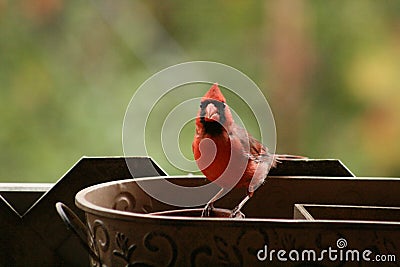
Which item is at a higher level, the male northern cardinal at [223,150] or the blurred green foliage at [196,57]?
the blurred green foliage at [196,57]

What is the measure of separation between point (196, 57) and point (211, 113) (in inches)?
19.8

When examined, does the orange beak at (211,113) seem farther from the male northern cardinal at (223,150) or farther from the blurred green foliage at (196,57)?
the blurred green foliage at (196,57)

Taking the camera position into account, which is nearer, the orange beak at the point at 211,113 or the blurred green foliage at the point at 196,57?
the orange beak at the point at 211,113

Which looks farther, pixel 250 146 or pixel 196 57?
pixel 196 57

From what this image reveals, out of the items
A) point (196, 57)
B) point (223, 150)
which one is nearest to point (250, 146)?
point (223, 150)

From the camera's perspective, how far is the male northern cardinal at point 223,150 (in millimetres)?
917

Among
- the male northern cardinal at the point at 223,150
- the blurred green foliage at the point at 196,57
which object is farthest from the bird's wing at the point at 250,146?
the blurred green foliage at the point at 196,57

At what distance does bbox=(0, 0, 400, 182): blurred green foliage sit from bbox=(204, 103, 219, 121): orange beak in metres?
0.49

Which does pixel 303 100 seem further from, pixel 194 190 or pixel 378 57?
pixel 194 190

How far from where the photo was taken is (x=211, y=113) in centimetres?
91

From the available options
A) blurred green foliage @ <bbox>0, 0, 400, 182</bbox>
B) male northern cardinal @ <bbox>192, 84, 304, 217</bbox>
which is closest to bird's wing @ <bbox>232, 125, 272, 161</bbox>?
male northern cardinal @ <bbox>192, 84, 304, 217</bbox>

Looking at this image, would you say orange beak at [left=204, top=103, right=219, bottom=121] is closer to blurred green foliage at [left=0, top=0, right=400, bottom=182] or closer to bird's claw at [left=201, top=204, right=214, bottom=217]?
bird's claw at [left=201, top=204, right=214, bottom=217]

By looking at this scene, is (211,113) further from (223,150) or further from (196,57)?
(196,57)

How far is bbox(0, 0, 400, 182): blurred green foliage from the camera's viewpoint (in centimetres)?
143
